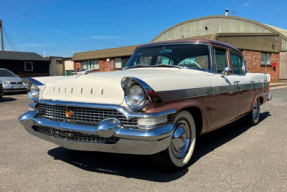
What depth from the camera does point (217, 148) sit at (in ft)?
13.0

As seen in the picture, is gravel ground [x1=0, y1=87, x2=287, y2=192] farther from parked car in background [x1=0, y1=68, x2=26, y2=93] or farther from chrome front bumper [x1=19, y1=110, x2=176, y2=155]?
parked car in background [x1=0, y1=68, x2=26, y2=93]

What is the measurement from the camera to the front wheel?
2855mm

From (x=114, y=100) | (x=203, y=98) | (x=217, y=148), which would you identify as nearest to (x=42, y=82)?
(x=114, y=100)

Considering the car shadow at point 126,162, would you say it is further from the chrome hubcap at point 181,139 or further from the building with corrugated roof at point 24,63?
the building with corrugated roof at point 24,63

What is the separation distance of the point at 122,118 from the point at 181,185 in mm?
942

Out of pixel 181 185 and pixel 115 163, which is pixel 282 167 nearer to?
pixel 181 185

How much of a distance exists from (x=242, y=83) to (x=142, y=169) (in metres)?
2.49

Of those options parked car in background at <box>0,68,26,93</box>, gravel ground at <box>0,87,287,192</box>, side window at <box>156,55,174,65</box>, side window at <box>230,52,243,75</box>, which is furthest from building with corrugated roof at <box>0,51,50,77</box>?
side window at <box>230,52,243,75</box>

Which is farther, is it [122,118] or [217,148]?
[217,148]

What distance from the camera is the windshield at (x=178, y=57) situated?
3.85 metres

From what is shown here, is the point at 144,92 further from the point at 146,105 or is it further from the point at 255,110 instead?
the point at 255,110

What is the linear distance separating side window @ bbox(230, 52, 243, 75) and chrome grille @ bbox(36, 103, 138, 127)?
2.79 metres

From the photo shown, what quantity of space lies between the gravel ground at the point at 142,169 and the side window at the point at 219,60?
124cm

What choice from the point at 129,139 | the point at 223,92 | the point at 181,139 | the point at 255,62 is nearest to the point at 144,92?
the point at 129,139
